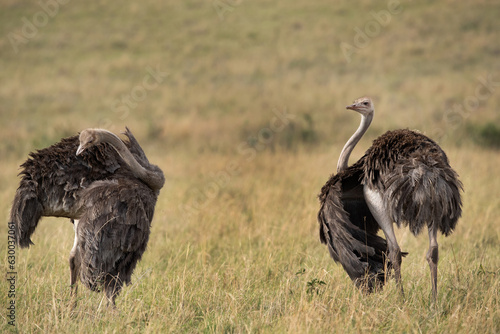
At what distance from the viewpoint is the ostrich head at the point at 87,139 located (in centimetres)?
437

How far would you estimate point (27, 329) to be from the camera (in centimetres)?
403

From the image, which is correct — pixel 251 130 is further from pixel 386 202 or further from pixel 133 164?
pixel 386 202

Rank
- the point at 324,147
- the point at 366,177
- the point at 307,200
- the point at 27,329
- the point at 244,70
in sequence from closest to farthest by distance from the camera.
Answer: the point at 27,329
the point at 366,177
the point at 307,200
the point at 324,147
the point at 244,70

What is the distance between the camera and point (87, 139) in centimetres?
438

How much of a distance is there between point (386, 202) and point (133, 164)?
187 centimetres

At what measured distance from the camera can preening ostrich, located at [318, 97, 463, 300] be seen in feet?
14.4

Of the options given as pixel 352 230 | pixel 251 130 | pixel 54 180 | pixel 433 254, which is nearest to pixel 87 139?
pixel 54 180

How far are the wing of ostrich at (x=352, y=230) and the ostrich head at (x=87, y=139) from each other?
1788mm

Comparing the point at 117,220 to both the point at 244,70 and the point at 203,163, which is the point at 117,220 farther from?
the point at 244,70

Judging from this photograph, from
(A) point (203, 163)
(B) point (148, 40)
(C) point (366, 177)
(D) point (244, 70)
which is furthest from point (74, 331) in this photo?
(B) point (148, 40)

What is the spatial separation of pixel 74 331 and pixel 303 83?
16717 mm

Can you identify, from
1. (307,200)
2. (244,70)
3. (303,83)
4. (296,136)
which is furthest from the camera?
(244,70)

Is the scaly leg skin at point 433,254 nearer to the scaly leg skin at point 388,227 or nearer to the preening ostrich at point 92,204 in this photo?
the scaly leg skin at point 388,227

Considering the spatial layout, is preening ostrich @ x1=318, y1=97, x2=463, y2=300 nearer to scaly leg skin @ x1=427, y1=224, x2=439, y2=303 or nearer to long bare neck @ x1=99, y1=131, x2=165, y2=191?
scaly leg skin @ x1=427, y1=224, x2=439, y2=303
